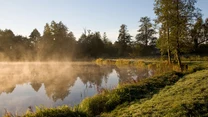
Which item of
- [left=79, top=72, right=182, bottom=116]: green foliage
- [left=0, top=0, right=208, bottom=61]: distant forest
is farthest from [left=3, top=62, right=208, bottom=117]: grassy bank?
[left=0, top=0, right=208, bottom=61]: distant forest

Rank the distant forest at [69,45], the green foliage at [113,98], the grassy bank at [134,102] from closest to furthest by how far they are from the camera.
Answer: the grassy bank at [134,102]
the green foliage at [113,98]
the distant forest at [69,45]

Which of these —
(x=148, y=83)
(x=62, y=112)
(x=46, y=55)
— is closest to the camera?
(x=62, y=112)

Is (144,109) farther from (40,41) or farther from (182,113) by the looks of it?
(40,41)

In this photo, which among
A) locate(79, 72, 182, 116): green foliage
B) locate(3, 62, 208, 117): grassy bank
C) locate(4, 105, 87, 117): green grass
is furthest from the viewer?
locate(79, 72, 182, 116): green foliage

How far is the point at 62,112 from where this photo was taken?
9477 millimetres

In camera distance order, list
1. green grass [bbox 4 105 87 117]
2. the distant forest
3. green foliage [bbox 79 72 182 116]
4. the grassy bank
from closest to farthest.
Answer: the grassy bank, green grass [bbox 4 105 87 117], green foliage [bbox 79 72 182 116], the distant forest

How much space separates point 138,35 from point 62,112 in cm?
7164

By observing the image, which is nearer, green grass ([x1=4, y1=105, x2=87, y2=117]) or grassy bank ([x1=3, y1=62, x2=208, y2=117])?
grassy bank ([x1=3, y1=62, x2=208, y2=117])

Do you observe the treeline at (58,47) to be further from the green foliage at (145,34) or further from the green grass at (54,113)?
the green grass at (54,113)

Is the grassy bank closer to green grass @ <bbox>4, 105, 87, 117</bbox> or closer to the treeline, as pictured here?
green grass @ <bbox>4, 105, 87, 117</bbox>

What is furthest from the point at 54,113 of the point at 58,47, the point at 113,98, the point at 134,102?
the point at 58,47

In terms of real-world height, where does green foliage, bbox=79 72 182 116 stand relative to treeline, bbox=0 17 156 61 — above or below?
below

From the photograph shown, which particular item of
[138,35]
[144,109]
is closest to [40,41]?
[138,35]

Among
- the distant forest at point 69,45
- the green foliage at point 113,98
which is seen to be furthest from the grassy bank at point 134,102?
the distant forest at point 69,45
